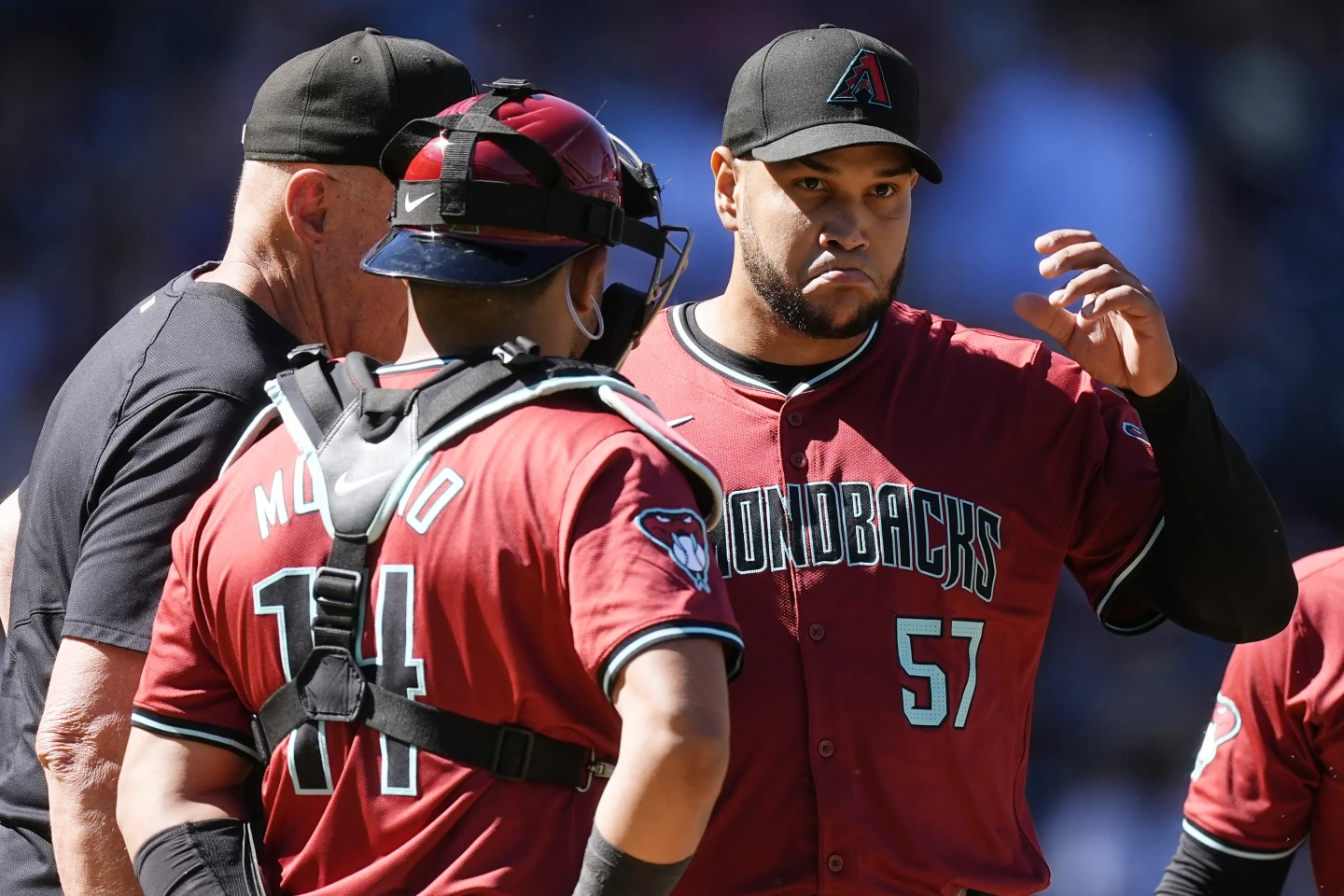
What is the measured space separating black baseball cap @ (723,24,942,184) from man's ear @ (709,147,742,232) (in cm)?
5

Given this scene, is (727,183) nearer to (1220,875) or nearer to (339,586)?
(339,586)

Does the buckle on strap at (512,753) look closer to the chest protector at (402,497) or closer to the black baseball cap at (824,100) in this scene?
the chest protector at (402,497)

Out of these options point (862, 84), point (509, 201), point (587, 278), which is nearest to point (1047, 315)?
point (862, 84)

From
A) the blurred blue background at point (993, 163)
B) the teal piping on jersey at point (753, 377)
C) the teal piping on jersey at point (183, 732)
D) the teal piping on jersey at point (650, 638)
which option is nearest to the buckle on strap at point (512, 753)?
the teal piping on jersey at point (650, 638)

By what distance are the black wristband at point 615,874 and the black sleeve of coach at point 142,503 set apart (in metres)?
0.81

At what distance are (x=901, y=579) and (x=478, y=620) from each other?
0.89m

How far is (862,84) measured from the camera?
2.50m

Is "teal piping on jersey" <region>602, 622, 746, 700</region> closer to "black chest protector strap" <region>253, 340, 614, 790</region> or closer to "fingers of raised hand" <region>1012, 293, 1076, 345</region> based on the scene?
"black chest protector strap" <region>253, 340, 614, 790</region>

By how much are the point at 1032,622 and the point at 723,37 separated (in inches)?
113

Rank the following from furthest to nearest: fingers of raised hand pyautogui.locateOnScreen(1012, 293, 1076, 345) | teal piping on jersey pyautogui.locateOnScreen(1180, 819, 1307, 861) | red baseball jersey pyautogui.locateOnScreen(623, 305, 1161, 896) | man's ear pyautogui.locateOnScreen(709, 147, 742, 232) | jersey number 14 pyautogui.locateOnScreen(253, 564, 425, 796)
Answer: teal piping on jersey pyautogui.locateOnScreen(1180, 819, 1307, 861)
man's ear pyautogui.locateOnScreen(709, 147, 742, 232)
fingers of raised hand pyautogui.locateOnScreen(1012, 293, 1076, 345)
red baseball jersey pyautogui.locateOnScreen(623, 305, 1161, 896)
jersey number 14 pyautogui.locateOnScreen(253, 564, 425, 796)

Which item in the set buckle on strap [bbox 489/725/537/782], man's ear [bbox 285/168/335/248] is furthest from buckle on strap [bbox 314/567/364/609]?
man's ear [bbox 285/168/335/248]

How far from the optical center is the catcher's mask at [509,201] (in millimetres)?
1790

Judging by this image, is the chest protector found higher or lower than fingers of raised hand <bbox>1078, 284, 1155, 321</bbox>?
lower

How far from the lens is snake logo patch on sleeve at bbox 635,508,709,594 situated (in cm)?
158
